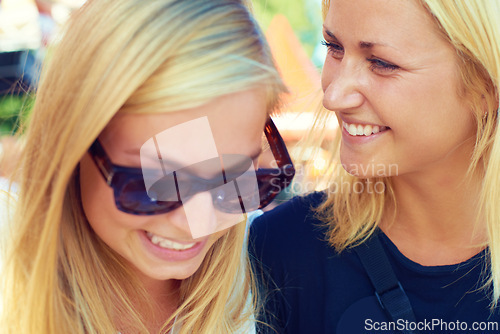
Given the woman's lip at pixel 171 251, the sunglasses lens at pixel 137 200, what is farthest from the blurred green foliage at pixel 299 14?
the sunglasses lens at pixel 137 200

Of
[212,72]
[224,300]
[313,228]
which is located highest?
[212,72]

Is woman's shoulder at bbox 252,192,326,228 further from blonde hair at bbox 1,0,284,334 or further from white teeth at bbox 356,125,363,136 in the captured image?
blonde hair at bbox 1,0,284,334

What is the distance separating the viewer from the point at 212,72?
1.21 m

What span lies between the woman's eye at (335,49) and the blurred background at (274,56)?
0.16 m

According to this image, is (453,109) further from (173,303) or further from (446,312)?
(173,303)

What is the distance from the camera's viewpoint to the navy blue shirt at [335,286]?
177 cm

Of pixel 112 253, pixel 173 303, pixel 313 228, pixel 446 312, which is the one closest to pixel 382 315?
pixel 446 312

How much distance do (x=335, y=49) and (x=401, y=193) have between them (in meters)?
0.59

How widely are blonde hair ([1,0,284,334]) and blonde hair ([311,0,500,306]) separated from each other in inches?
23.8

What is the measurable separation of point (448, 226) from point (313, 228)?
1.60 ft

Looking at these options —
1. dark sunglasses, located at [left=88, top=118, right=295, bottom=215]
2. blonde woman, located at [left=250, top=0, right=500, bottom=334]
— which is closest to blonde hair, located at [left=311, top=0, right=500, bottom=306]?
Answer: blonde woman, located at [left=250, top=0, right=500, bottom=334]

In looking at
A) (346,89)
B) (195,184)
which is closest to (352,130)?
(346,89)

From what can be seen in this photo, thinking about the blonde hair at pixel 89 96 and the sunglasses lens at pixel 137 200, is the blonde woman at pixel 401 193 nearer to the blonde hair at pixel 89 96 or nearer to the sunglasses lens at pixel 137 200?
the blonde hair at pixel 89 96

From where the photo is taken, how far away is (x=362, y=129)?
1.78m
